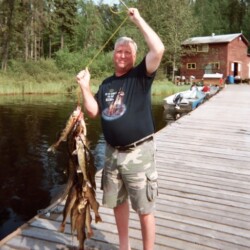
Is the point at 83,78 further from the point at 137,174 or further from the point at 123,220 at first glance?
the point at 123,220

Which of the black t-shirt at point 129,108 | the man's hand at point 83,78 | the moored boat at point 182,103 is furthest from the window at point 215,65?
the man's hand at point 83,78

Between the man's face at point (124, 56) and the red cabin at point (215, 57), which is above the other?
the red cabin at point (215, 57)

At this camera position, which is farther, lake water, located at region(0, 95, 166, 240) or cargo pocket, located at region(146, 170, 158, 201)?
lake water, located at region(0, 95, 166, 240)

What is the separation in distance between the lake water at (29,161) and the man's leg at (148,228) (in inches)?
39.9

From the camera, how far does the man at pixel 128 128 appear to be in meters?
3.04

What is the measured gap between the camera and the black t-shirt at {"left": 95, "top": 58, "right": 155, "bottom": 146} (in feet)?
9.94

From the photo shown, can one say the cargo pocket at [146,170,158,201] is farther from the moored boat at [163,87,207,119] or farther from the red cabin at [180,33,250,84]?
the red cabin at [180,33,250,84]

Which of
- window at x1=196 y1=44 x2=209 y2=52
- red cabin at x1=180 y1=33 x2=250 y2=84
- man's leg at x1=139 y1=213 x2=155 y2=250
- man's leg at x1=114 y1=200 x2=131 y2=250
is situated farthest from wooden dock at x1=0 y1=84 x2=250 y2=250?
window at x1=196 y1=44 x2=209 y2=52

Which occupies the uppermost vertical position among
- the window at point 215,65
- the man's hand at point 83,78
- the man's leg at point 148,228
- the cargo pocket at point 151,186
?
the window at point 215,65

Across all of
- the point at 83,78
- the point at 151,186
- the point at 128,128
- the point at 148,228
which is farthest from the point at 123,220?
the point at 83,78

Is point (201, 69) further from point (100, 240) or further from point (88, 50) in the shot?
point (100, 240)

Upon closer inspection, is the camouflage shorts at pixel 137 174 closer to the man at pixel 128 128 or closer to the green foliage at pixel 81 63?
the man at pixel 128 128

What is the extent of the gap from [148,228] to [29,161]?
782 centimetres

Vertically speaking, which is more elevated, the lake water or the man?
the man
